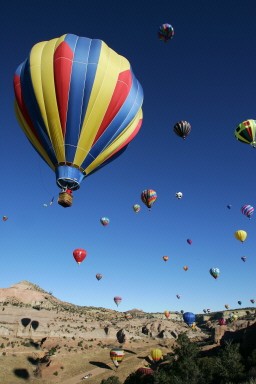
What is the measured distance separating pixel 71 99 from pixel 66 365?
2051 inches

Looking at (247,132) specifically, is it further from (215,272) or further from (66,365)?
(66,365)

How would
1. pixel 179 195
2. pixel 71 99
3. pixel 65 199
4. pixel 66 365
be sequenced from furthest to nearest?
pixel 179 195
pixel 66 365
pixel 71 99
pixel 65 199

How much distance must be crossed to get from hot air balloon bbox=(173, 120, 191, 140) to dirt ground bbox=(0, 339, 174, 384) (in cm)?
4191

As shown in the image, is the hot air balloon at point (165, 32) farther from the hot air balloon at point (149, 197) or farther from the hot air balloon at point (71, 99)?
the hot air balloon at point (149, 197)

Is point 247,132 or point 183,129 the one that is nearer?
point 247,132

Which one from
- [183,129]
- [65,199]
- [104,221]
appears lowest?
[65,199]

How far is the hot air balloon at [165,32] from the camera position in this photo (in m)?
38.5

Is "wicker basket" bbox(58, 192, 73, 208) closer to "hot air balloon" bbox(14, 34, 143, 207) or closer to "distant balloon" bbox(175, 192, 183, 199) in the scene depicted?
"hot air balloon" bbox(14, 34, 143, 207)

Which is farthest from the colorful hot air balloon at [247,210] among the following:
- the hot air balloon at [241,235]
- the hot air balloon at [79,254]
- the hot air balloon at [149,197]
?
the hot air balloon at [79,254]

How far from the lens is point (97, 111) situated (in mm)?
27516

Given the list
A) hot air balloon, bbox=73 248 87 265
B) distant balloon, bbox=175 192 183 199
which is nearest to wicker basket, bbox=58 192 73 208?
hot air balloon, bbox=73 248 87 265

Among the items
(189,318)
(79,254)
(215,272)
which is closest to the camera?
(79,254)

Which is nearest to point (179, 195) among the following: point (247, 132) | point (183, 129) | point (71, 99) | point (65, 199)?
point (183, 129)

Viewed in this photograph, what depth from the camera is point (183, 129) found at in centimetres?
4288
